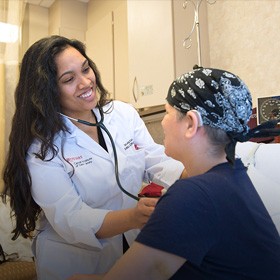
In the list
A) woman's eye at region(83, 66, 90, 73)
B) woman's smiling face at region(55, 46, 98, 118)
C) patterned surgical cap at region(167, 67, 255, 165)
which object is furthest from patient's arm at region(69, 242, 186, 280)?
woman's eye at region(83, 66, 90, 73)

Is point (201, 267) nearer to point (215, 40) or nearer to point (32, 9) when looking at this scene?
point (215, 40)

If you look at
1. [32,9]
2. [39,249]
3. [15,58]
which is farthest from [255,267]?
[32,9]

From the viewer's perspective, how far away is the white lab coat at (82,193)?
0.99 metres

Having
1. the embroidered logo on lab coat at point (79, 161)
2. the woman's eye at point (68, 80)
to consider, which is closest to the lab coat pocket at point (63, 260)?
the embroidered logo on lab coat at point (79, 161)

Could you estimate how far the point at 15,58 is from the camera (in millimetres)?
2652

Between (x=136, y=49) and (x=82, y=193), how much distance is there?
1.34 m

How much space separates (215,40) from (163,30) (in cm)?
34

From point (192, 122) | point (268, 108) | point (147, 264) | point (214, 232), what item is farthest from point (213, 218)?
point (268, 108)

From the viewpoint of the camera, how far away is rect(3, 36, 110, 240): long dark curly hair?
43.1 inches

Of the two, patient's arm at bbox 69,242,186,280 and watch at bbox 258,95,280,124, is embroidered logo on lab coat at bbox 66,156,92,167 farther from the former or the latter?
watch at bbox 258,95,280,124

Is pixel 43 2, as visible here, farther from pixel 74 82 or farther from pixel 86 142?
pixel 86 142

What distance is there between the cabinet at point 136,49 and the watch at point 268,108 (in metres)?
0.64

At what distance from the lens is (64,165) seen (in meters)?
1.08

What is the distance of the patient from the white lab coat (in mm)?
387
